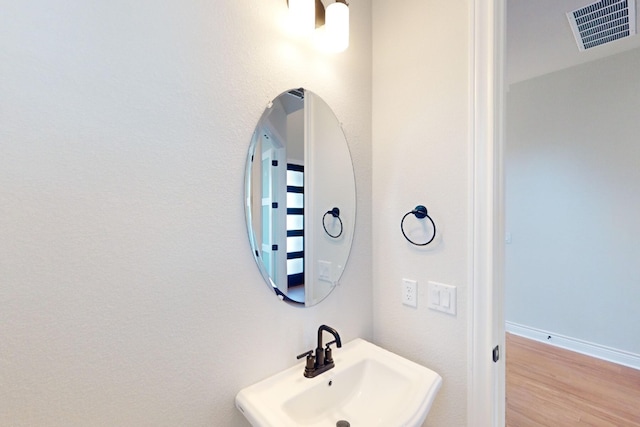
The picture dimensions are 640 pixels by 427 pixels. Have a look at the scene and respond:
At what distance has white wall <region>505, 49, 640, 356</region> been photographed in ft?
8.14

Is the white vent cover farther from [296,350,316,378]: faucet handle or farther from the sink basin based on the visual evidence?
[296,350,316,378]: faucet handle

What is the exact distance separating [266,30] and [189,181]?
0.61 metres

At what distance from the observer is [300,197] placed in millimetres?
1175

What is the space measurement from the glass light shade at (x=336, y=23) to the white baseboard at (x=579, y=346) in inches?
136

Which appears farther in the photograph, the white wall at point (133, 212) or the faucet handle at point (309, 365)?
the faucet handle at point (309, 365)

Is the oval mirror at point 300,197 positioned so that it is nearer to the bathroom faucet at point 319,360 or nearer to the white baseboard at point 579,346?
the bathroom faucet at point 319,360

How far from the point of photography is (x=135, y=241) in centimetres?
77

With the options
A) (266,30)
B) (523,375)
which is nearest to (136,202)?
(266,30)

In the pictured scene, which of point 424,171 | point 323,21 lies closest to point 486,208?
point 424,171

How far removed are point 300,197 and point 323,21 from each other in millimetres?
716

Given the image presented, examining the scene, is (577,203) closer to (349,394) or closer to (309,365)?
(349,394)

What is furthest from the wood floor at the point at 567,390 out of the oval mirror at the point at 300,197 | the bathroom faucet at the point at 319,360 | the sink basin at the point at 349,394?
the oval mirror at the point at 300,197

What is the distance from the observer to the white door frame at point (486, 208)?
1.04m

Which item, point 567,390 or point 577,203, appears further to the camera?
point 577,203
